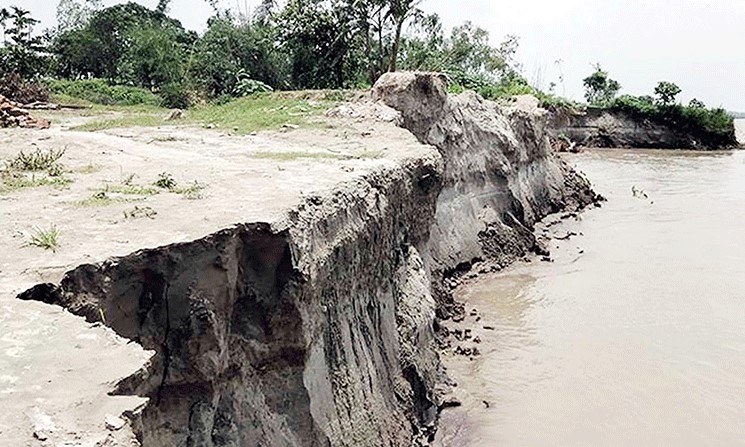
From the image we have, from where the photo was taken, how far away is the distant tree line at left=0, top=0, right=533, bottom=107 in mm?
22812

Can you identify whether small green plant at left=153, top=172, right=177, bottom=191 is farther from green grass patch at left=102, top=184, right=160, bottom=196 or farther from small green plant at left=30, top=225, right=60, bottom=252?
small green plant at left=30, top=225, right=60, bottom=252

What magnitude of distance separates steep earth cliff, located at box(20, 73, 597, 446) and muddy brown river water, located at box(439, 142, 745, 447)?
2.98 ft

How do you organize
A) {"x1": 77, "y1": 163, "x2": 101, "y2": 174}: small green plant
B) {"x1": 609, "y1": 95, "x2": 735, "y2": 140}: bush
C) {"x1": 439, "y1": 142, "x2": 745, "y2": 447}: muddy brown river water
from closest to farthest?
{"x1": 77, "y1": 163, "x2": 101, "y2": 174}: small green plant
{"x1": 439, "y1": 142, "x2": 745, "y2": 447}: muddy brown river water
{"x1": 609, "y1": 95, "x2": 735, "y2": 140}: bush

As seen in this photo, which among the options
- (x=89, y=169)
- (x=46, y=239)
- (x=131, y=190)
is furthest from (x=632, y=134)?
(x=46, y=239)

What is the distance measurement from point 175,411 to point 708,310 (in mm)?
10432

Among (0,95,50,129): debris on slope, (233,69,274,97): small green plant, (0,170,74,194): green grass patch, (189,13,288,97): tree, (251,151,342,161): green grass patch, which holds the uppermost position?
(189,13,288,97): tree

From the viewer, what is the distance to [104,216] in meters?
5.88

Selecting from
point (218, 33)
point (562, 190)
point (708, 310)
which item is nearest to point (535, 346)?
point (708, 310)

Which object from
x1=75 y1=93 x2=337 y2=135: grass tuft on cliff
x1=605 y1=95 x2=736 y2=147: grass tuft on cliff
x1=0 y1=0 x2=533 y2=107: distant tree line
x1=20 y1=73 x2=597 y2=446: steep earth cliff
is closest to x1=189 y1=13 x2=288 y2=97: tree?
x1=0 y1=0 x2=533 y2=107: distant tree line

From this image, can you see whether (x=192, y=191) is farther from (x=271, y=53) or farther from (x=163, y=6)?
(x=163, y=6)

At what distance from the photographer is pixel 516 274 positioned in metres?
14.8

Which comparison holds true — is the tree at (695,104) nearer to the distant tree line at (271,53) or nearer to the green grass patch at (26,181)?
the distant tree line at (271,53)

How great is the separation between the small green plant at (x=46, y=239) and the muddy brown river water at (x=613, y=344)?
4712 mm

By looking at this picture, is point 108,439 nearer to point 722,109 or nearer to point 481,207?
point 481,207
